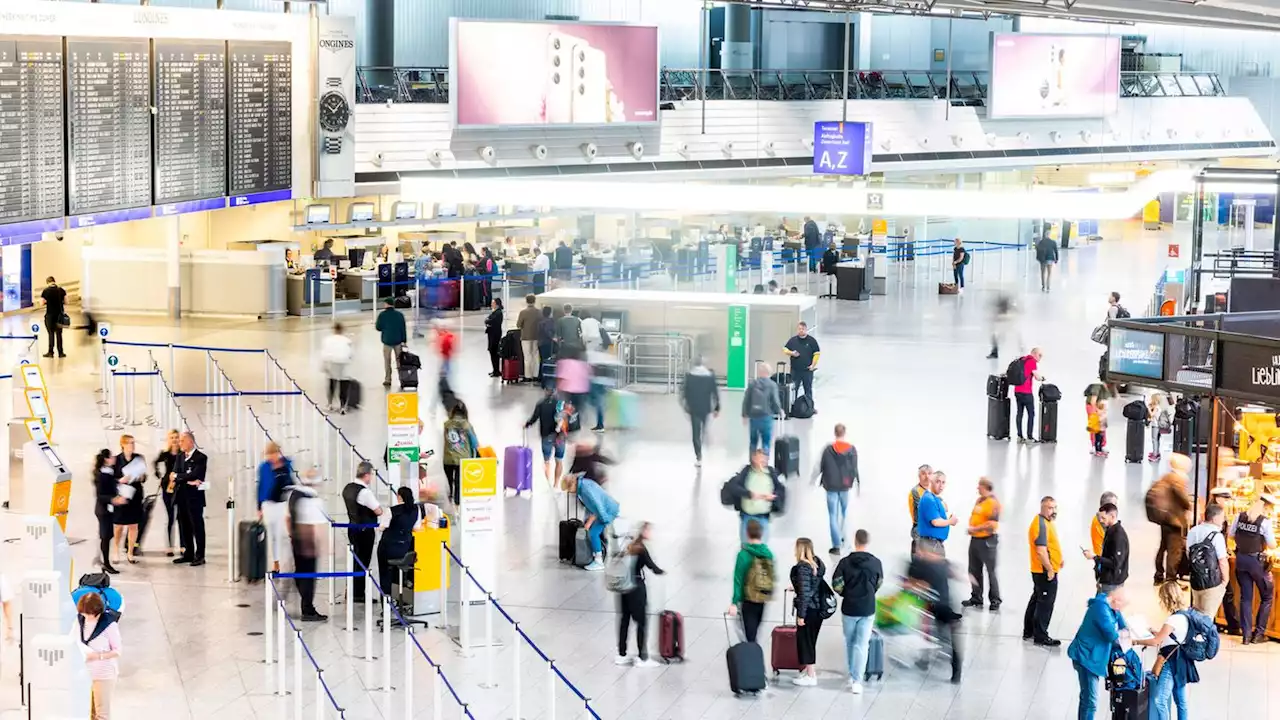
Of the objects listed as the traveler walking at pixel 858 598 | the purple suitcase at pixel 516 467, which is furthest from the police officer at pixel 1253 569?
the purple suitcase at pixel 516 467

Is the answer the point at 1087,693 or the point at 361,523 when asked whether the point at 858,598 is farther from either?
the point at 361,523

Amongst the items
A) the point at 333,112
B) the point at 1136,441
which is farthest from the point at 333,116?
the point at 1136,441

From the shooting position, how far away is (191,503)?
14250 mm

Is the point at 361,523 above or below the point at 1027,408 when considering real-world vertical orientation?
below

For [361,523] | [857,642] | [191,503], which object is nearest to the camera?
[857,642]

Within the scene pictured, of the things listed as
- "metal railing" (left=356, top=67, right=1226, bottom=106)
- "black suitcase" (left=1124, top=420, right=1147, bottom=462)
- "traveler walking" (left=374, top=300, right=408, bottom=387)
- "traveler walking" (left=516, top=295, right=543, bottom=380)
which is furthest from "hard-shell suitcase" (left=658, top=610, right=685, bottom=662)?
"metal railing" (left=356, top=67, right=1226, bottom=106)

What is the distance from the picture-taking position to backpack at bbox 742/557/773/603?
37.9 ft

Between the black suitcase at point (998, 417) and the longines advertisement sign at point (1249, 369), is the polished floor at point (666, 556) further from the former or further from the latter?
the longines advertisement sign at point (1249, 369)

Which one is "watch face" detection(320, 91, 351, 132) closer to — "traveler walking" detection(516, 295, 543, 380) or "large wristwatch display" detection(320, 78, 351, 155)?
"large wristwatch display" detection(320, 78, 351, 155)

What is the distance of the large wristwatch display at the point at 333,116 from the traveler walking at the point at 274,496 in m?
14.1

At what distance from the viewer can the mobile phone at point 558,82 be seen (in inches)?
1271

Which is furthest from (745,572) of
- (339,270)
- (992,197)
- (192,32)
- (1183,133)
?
(1183,133)

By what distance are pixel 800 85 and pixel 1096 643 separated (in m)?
31.0

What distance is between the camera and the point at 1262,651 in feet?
40.2
